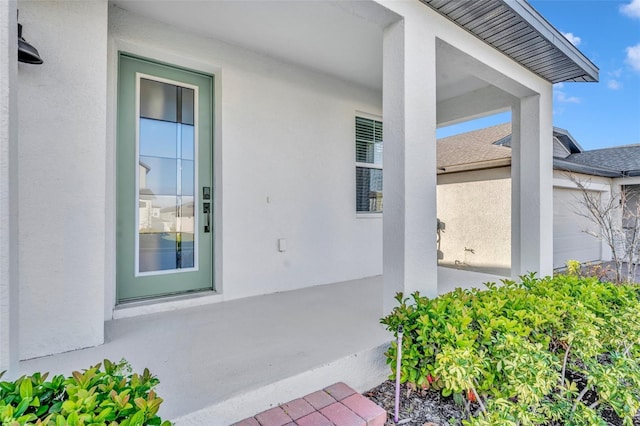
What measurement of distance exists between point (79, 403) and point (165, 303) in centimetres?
259

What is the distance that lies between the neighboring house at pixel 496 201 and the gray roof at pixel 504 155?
0.08 feet

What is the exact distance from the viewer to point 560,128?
9.70 m

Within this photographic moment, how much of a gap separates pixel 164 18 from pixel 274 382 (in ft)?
12.2

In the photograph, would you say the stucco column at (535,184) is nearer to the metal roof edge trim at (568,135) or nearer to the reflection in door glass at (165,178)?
the reflection in door glass at (165,178)

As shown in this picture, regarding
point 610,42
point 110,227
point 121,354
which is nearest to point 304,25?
point 110,227

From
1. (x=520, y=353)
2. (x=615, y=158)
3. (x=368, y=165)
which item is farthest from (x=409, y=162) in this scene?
(x=615, y=158)

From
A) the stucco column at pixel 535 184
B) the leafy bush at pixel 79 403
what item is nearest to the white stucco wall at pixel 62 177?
the leafy bush at pixel 79 403

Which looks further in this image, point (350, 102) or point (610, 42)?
point (610, 42)

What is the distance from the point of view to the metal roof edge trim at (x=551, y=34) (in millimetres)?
3131

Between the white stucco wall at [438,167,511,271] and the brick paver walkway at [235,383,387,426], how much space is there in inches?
296

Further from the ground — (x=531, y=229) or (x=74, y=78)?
(x=74, y=78)

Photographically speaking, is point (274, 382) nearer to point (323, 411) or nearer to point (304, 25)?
point (323, 411)

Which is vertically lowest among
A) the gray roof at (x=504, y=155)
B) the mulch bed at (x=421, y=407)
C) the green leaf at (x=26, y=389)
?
the mulch bed at (x=421, y=407)

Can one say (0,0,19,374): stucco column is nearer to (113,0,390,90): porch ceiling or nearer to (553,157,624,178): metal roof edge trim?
(113,0,390,90): porch ceiling
